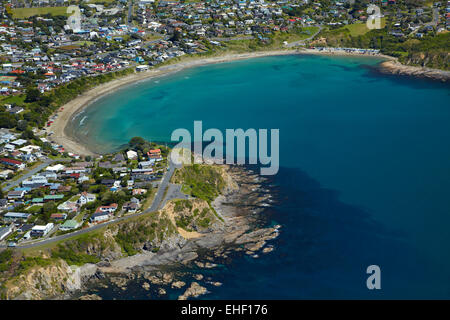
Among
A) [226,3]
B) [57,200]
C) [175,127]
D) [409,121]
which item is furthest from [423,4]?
[57,200]

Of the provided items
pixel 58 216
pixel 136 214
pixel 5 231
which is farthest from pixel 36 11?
pixel 136 214

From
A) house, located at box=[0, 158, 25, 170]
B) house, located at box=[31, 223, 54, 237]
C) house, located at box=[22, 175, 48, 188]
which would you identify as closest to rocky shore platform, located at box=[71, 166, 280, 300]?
house, located at box=[31, 223, 54, 237]

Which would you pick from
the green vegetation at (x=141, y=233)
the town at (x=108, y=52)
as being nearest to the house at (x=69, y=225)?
the town at (x=108, y=52)

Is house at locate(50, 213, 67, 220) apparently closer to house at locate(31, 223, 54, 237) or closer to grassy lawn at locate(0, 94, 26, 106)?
house at locate(31, 223, 54, 237)

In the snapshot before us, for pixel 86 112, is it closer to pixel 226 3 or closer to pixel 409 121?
pixel 409 121

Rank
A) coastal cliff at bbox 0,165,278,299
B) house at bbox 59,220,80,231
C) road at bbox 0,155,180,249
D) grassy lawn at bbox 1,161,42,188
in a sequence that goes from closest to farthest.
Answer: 1. coastal cliff at bbox 0,165,278,299
2. road at bbox 0,155,180,249
3. house at bbox 59,220,80,231
4. grassy lawn at bbox 1,161,42,188
